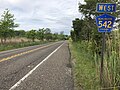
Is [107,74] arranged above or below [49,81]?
above

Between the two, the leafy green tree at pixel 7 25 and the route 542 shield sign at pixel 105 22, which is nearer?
the route 542 shield sign at pixel 105 22

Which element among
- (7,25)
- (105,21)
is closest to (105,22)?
(105,21)

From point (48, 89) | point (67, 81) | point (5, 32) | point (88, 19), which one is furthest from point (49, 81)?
point (5, 32)

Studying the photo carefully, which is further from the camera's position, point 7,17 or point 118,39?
point 7,17

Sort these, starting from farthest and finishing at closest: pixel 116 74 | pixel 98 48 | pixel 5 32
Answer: pixel 5 32, pixel 98 48, pixel 116 74

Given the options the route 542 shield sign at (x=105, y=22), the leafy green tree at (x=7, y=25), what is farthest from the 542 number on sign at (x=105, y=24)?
the leafy green tree at (x=7, y=25)

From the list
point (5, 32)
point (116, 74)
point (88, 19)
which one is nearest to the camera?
point (116, 74)

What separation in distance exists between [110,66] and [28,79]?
3432mm

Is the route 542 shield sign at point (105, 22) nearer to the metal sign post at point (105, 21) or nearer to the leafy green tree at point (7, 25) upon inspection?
the metal sign post at point (105, 21)

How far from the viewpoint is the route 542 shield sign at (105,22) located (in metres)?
5.79

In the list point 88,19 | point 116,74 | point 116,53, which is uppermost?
point 88,19

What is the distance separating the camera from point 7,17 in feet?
129

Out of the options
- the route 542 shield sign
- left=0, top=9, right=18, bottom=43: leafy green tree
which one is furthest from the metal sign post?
left=0, top=9, right=18, bottom=43: leafy green tree

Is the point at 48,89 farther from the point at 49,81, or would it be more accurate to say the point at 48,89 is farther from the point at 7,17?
the point at 7,17
